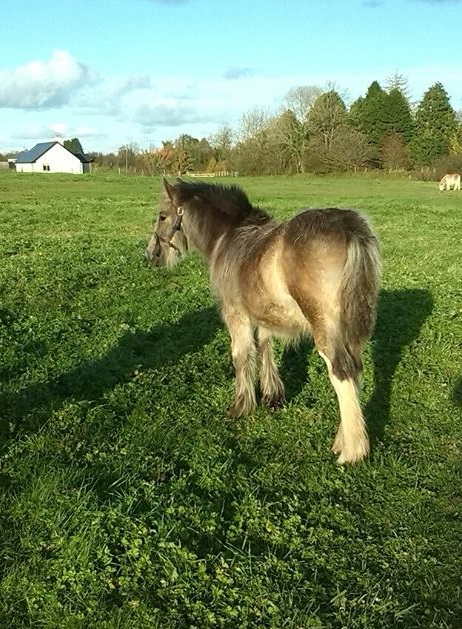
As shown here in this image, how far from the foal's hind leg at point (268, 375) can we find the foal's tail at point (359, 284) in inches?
57.7

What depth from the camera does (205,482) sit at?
16.5 ft

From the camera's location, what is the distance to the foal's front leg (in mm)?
6730

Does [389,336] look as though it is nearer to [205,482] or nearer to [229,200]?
[229,200]

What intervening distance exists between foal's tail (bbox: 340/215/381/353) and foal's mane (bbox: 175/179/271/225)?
5.27 ft

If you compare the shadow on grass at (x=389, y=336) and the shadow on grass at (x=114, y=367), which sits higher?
the shadow on grass at (x=114, y=367)

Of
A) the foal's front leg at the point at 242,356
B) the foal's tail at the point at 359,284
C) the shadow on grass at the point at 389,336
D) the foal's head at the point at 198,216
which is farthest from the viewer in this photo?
the foal's head at the point at 198,216

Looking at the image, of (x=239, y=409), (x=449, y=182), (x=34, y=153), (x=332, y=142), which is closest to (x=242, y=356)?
(x=239, y=409)

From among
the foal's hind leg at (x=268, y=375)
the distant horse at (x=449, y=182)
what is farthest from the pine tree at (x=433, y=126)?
the foal's hind leg at (x=268, y=375)

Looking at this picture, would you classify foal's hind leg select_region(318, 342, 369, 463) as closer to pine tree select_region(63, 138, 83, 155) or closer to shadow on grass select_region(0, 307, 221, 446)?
shadow on grass select_region(0, 307, 221, 446)

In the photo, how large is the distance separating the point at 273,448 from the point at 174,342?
3.12 m

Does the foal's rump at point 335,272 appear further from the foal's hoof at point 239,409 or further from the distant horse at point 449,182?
the distant horse at point 449,182

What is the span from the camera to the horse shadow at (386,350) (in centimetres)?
702

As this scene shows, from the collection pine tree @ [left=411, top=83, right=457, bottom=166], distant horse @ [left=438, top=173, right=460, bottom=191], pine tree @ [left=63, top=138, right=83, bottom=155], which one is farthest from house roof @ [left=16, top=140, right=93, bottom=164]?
distant horse @ [left=438, top=173, right=460, bottom=191]

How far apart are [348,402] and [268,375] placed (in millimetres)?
1507
